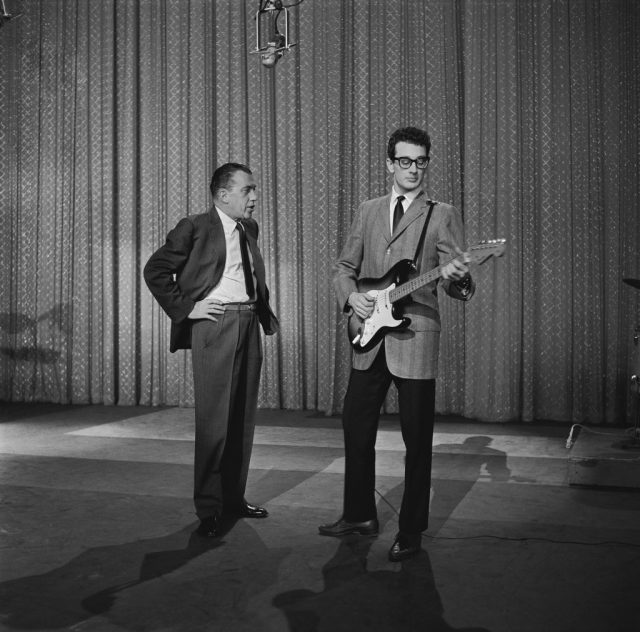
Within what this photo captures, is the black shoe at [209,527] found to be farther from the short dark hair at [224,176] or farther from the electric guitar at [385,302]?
the short dark hair at [224,176]

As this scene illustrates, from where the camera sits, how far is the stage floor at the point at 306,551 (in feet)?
7.98

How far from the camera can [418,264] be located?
3.01m

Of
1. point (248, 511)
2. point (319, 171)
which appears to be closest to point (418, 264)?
point (248, 511)

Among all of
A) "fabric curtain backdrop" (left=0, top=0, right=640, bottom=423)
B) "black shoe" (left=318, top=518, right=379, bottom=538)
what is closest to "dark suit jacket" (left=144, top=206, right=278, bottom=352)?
"black shoe" (left=318, top=518, right=379, bottom=538)

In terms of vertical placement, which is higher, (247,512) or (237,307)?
(237,307)

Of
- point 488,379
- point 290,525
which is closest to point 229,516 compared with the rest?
point 290,525

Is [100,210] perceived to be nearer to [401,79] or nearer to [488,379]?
[401,79]

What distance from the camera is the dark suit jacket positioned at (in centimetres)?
334

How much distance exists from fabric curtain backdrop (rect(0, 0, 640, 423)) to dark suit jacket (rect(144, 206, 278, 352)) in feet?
10.1

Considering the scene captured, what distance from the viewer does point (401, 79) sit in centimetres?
628

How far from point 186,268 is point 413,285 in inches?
40.7

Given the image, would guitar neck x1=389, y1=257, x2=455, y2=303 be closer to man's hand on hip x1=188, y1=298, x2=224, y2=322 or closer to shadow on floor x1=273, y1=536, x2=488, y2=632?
man's hand on hip x1=188, y1=298, x2=224, y2=322

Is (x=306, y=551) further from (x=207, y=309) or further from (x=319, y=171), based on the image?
(x=319, y=171)

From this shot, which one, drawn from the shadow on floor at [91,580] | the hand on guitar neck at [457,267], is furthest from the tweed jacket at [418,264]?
the shadow on floor at [91,580]
